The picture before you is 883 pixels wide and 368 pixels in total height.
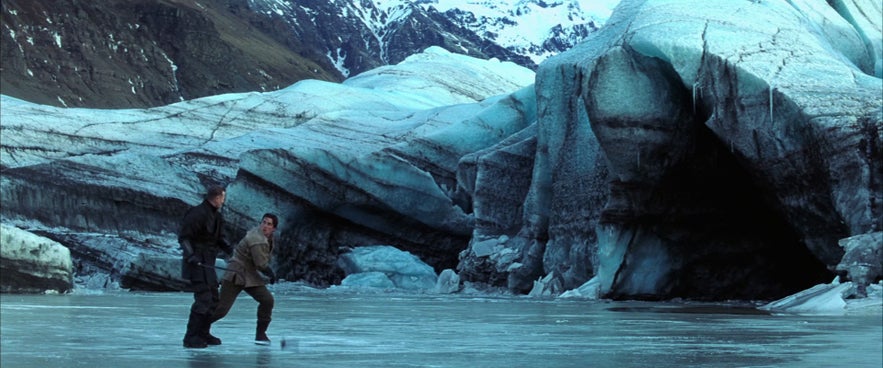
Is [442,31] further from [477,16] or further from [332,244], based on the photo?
[332,244]

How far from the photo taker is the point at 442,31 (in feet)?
593

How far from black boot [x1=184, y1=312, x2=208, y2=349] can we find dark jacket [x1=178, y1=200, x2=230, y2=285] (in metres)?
0.25

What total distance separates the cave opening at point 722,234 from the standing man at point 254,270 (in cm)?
1453

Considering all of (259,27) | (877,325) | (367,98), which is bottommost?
(877,325)

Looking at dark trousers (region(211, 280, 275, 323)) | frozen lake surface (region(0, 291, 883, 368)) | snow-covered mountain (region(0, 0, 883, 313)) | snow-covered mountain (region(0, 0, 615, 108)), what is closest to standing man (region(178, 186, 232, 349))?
frozen lake surface (region(0, 291, 883, 368))

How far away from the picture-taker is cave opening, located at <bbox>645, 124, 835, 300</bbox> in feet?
76.9

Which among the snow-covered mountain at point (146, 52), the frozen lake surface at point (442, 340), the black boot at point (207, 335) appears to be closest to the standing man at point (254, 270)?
the black boot at point (207, 335)

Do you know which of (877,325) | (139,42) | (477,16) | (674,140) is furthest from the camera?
(477,16)

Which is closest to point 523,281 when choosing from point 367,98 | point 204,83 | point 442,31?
point 367,98

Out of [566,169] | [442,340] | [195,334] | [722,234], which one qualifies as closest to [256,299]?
[195,334]

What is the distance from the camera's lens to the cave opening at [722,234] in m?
23.4

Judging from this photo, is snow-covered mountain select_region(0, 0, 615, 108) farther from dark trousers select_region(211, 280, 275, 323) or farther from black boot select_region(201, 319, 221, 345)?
black boot select_region(201, 319, 221, 345)

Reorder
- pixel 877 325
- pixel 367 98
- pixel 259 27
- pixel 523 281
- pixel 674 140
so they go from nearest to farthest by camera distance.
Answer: pixel 877 325 < pixel 674 140 < pixel 523 281 < pixel 367 98 < pixel 259 27

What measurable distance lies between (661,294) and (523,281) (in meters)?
3.95
